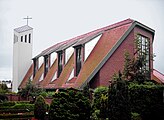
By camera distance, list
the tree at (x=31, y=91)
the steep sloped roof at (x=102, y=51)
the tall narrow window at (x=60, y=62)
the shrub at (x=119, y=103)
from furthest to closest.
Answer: the tall narrow window at (x=60, y=62)
the tree at (x=31, y=91)
the steep sloped roof at (x=102, y=51)
the shrub at (x=119, y=103)

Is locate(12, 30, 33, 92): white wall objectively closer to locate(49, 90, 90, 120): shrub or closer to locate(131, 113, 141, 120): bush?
locate(49, 90, 90, 120): shrub

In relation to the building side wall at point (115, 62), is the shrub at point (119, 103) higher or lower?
lower

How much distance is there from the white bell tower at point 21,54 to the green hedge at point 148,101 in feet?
120

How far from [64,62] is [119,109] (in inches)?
872

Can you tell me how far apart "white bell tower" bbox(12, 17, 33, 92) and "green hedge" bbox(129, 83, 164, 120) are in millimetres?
36506

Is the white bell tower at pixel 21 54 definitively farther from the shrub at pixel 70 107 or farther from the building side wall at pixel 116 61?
the shrub at pixel 70 107

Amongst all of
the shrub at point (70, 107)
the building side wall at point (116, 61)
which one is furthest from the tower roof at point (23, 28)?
the shrub at point (70, 107)

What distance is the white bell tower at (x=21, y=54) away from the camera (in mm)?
52344

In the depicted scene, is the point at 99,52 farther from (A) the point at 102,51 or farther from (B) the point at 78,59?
(B) the point at 78,59

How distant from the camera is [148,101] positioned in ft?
61.6

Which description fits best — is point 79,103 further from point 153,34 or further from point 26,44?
point 26,44

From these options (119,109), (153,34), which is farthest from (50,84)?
(119,109)

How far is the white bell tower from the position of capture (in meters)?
52.3

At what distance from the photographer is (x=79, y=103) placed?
58.4ft
